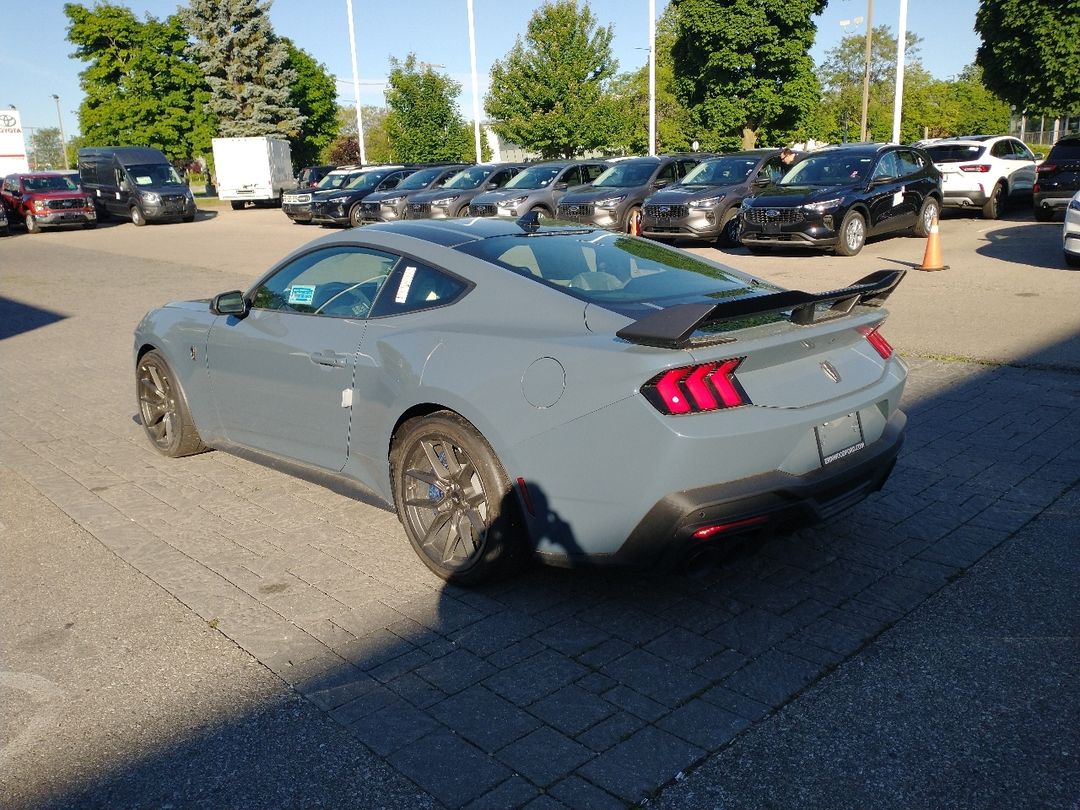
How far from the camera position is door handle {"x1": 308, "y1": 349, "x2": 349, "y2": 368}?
461cm

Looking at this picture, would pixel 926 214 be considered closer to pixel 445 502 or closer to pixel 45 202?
pixel 445 502

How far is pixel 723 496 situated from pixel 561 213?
18.3 meters

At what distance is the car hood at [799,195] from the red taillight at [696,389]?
43.4 ft

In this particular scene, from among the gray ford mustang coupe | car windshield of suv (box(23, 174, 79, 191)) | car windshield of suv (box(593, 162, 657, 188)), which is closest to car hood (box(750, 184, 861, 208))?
car windshield of suv (box(593, 162, 657, 188))

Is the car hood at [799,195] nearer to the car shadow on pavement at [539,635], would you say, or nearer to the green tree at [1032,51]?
the car shadow on pavement at [539,635]

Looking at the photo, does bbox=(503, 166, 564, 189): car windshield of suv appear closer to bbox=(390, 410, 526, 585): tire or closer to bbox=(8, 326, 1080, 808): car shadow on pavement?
bbox=(8, 326, 1080, 808): car shadow on pavement

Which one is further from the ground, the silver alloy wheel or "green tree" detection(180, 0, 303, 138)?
"green tree" detection(180, 0, 303, 138)

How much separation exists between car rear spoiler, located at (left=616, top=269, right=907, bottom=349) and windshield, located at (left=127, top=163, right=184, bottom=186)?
33718 millimetres

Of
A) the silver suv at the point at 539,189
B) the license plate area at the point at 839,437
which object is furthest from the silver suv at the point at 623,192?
the license plate area at the point at 839,437

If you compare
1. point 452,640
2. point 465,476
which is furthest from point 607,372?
point 452,640

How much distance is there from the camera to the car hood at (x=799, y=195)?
630 inches

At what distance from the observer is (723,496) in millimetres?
3537

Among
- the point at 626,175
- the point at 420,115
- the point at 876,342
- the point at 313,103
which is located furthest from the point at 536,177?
the point at 313,103

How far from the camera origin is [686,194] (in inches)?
739
